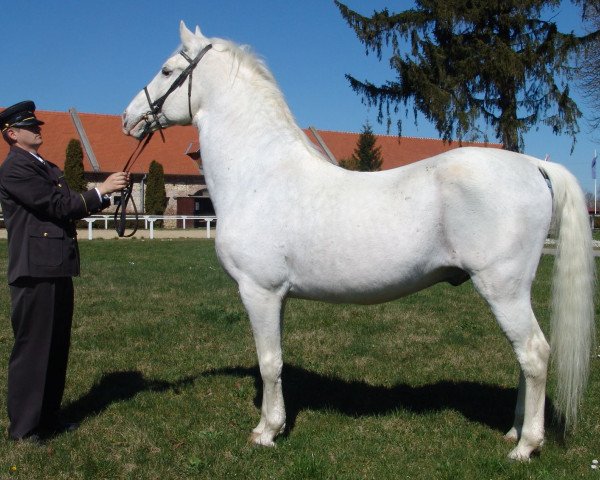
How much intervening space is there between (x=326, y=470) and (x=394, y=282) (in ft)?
4.03

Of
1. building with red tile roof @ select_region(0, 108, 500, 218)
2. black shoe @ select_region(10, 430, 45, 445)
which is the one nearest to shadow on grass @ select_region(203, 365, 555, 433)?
black shoe @ select_region(10, 430, 45, 445)

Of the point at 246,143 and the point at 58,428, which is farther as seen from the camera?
the point at 58,428

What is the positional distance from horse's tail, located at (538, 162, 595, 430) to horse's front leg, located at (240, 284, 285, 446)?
1.77m

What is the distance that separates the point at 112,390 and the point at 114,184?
2.01m

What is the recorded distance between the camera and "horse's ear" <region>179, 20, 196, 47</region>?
4.40m

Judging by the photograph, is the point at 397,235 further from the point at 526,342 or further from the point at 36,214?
the point at 36,214

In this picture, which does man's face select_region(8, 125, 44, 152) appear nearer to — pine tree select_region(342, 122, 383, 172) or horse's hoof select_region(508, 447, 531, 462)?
horse's hoof select_region(508, 447, 531, 462)

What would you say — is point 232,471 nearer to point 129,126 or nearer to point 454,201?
point 454,201

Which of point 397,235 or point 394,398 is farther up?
point 397,235

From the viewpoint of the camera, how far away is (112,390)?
534cm

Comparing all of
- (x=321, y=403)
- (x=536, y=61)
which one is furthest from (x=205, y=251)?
(x=321, y=403)

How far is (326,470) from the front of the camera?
373 centimetres

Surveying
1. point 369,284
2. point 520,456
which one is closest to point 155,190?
point 369,284

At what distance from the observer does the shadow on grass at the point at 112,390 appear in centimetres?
490
